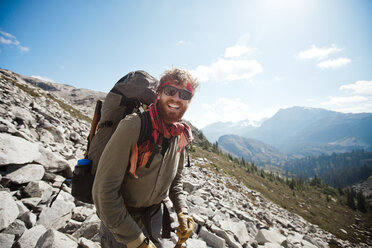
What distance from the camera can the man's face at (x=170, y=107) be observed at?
224 cm

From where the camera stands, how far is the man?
1684 mm

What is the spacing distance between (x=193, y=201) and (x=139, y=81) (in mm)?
7044

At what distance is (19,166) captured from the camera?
4445 mm

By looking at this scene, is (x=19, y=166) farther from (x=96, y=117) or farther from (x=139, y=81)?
(x=139, y=81)

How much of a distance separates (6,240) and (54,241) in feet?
3.10

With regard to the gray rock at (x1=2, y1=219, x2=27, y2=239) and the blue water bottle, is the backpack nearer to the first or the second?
the blue water bottle

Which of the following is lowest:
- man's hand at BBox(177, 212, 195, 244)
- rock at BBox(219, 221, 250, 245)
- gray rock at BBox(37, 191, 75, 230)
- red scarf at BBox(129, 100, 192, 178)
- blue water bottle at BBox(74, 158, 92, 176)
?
rock at BBox(219, 221, 250, 245)

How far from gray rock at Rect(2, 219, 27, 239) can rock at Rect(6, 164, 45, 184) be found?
5.04ft

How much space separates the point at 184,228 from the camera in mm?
2551

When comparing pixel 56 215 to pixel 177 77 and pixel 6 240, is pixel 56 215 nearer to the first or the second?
pixel 6 240

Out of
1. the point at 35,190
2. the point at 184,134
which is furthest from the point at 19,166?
the point at 184,134

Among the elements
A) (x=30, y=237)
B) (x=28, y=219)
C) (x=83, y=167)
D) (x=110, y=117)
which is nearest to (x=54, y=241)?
(x=30, y=237)

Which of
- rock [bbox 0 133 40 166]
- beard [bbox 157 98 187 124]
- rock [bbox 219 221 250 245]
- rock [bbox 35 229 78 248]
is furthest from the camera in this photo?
rock [bbox 219 221 250 245]

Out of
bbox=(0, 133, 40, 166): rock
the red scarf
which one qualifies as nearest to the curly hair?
the red scarf
